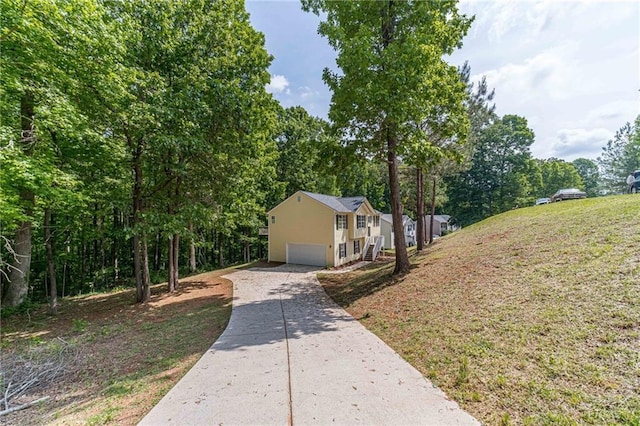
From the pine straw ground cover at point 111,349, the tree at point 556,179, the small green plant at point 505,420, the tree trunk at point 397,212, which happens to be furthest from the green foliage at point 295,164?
→ the tree at point 556,179

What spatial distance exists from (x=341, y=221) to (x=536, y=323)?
54.9 feet

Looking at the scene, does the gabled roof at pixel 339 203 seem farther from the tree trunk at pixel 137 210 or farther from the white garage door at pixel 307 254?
the tree trunk at pixel 137 210

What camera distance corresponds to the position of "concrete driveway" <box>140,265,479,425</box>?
360cm

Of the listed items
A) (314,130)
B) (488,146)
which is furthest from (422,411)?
(488,146)

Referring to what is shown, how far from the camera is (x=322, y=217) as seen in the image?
821 inches

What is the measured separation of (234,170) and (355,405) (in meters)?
10.6

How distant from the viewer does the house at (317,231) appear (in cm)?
2064

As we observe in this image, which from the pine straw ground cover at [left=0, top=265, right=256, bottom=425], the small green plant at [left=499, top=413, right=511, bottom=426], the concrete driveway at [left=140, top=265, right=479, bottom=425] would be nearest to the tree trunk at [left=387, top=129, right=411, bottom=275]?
the concrete driveway at [left=140, top=265, right=479, bottom=425]

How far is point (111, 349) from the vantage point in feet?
22.6

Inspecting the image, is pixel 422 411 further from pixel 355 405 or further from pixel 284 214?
pixel 284 214

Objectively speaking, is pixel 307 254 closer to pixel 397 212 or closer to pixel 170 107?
pixel 397 212

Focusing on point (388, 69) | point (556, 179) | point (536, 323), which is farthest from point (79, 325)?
point (556, 179)

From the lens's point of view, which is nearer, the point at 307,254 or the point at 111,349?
the point at 111,349

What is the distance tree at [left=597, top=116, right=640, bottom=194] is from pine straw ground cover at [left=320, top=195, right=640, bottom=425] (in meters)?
44.8
